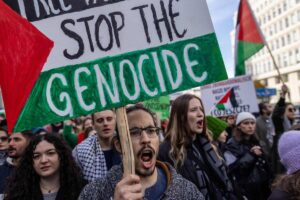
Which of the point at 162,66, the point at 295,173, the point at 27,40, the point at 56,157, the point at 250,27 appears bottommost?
the point at 295,173

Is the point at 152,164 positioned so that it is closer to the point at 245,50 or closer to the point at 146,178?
the point at 146,178

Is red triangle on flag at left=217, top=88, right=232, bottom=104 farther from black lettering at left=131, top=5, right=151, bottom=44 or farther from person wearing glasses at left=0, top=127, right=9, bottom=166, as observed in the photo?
black lettering at left=131, top=5, right=151, bottom=44

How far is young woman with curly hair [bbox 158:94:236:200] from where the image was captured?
2574 mm

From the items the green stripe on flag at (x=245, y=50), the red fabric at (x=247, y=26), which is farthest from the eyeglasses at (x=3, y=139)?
the red fabric at (x=247, y=26)

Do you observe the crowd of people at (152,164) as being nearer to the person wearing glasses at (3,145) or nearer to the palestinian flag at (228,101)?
the person wearing glasses at (3,145)

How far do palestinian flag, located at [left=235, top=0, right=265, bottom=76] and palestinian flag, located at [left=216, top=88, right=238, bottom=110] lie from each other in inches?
29.4

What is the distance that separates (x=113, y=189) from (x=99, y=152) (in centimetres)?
130

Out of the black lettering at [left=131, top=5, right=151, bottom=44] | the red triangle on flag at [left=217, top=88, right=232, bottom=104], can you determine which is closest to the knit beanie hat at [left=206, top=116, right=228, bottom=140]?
the red triangle on flag at [left=217, top=88, right=232, bottom=104]

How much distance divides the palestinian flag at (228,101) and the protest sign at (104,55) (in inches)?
180

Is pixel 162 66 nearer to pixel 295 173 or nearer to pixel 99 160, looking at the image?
pixel 295 173

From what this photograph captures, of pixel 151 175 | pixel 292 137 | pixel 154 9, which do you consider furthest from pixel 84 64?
pixel 292 137

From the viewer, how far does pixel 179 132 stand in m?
2.80

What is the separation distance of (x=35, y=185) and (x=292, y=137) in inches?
66.3

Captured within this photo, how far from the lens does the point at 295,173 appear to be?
1777 mm
